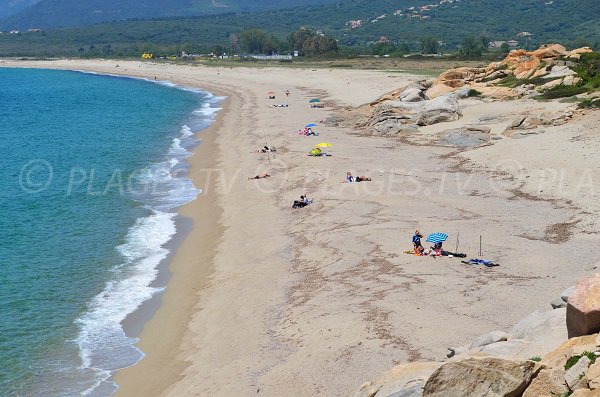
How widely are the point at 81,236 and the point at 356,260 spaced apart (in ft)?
42.2

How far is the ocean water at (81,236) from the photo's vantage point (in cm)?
2025

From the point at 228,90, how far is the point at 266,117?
3595cm

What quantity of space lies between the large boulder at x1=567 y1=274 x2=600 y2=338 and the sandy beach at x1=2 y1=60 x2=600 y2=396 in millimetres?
4180

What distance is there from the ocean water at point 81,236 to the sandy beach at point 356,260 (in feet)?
3.96

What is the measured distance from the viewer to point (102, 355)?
20328 millimetres

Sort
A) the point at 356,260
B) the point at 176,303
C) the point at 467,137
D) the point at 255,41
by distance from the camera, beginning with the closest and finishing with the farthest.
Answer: the point at 176,303 → the point at 356,260 → the point at 467,137 → the point at 255,41

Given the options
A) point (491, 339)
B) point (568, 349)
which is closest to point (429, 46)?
point (491, 339)

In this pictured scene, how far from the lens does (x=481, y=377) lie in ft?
36.7

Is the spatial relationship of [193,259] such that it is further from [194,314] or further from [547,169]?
[547,169]

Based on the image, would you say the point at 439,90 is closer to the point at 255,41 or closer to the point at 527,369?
the point at 527,369

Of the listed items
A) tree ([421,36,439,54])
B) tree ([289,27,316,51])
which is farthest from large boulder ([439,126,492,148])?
tree ([289,27,316,51])

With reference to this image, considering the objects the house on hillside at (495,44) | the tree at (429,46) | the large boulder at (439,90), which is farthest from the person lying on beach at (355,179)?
the house on hillside at (495,44)

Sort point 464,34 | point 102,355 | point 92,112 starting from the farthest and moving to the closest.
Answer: point 464,34 → point 92,112 → point 102,355

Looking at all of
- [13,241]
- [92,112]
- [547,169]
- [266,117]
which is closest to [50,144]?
[266,117]
